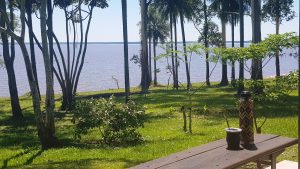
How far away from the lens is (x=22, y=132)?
14.7 meters

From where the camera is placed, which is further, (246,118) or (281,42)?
(281,42)

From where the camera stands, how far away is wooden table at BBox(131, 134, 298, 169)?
4.73 m

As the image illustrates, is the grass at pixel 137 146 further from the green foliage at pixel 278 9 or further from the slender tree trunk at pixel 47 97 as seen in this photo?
the green foliage at pixel 278 9

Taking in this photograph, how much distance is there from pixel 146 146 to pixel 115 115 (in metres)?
1.25

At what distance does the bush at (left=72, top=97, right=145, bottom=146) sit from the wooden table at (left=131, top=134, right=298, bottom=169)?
545 cm

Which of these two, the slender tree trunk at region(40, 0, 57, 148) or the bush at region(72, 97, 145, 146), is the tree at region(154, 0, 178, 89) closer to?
the bush at region(72, 97, 145, 146)

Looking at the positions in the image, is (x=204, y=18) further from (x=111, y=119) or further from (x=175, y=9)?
(x=111, y=119)

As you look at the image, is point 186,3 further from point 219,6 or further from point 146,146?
point 146,146

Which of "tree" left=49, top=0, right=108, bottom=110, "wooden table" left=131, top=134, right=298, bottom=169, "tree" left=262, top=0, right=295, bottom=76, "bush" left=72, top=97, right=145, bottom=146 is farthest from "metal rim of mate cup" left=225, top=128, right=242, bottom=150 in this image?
"tree" left=262, top=0, right=295, bottom=76

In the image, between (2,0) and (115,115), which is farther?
(2,0)

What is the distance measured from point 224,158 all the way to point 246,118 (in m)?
0.74

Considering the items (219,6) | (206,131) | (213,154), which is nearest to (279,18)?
(219,6)

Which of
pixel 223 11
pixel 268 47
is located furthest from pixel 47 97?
pixel 223 11

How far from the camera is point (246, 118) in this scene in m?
5.45
